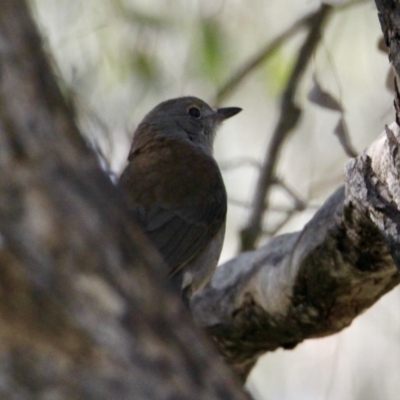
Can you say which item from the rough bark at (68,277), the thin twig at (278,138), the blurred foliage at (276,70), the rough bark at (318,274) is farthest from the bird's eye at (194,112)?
the rough bark at (68,277)

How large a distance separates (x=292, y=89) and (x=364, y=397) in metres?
2.28

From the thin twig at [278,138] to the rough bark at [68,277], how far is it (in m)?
3.96

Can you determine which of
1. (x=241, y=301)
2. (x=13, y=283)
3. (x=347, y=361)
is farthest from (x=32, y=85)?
(x=347, y=361)

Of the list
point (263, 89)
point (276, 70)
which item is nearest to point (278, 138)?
point (276, 70)

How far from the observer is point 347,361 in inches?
268

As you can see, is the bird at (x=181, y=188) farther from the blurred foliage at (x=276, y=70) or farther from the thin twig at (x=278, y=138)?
the blurred foliage at (x=276, y=70)

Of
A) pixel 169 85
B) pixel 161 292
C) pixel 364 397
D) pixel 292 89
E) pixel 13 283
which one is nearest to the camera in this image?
pixel 13 283

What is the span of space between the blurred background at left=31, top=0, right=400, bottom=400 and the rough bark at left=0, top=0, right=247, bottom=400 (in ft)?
12.9

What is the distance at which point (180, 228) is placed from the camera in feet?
17.1

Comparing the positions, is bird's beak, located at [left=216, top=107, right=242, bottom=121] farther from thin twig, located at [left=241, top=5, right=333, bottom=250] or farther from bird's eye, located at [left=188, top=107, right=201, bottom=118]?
thin twig, located at [left=241, top=5, right=333, bottom=250]

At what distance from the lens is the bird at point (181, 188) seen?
508cm

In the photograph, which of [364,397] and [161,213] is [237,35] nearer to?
[161,213]

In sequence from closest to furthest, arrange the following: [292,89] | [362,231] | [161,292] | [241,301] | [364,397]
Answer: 1. [161,292]
2. [362,231]
3. [241,301]
4. [292,89]
5. [364,397]

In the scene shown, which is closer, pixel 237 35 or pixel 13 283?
pixel 13 283
